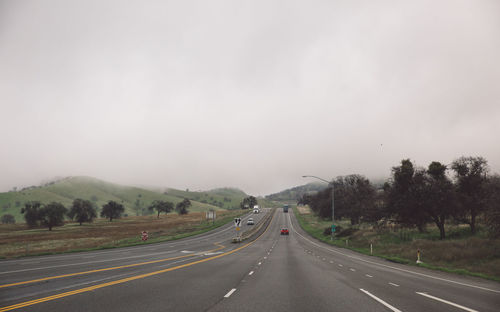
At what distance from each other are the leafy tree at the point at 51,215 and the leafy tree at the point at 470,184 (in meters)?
105

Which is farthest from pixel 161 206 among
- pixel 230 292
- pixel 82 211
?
pixel 230 292

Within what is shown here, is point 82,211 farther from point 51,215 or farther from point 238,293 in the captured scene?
point 238,293

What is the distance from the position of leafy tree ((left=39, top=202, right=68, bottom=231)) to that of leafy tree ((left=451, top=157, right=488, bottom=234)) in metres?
105

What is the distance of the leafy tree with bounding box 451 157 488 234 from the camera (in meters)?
33.8

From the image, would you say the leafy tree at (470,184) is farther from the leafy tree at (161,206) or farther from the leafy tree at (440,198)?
the leafy tree at (161,206)

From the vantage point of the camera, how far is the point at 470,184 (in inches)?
1384

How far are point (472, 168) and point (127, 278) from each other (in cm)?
4034

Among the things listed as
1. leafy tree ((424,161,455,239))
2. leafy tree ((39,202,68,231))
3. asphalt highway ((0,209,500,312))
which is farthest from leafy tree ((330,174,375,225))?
leafy tree ((39,202,68,231))

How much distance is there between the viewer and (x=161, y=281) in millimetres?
12125

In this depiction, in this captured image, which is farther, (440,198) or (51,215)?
(51,215)

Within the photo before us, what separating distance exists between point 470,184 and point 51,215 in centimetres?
10805

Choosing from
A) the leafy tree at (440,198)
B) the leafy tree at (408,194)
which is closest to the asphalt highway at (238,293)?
the leafy tree at (440,198)

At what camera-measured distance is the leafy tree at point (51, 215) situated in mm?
91250

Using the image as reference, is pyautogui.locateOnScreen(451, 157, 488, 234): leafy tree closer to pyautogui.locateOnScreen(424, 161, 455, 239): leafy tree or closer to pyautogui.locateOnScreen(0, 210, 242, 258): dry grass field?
pyautogui.locateOnScreen(424, 161, 455, 239): leafy tree
